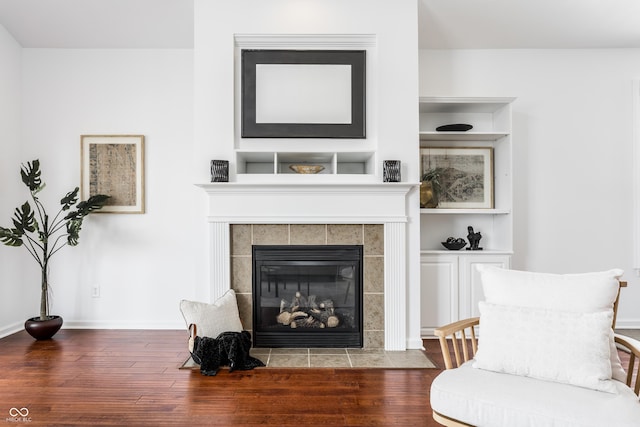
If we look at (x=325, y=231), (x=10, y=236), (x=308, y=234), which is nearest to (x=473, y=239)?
(x=325, y=231)

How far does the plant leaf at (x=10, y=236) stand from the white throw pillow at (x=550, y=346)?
3646 millimetres

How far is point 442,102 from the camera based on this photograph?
3688 millimetres

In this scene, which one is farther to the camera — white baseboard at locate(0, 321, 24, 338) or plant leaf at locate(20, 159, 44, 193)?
white baseboard at locate(0, 321, 24, 338)

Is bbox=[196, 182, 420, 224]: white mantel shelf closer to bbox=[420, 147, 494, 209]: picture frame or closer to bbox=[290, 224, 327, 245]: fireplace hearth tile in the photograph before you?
bbox=[290, 224, 327, 245]: fireplace hearth tile

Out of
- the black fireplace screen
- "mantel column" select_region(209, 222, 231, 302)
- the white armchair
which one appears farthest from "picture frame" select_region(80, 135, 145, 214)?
the white armchair

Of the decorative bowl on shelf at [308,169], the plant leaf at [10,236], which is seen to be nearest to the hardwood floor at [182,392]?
the plant leaf at [10,236]

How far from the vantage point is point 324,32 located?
3.40 metres

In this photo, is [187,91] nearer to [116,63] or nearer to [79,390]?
[116,63]

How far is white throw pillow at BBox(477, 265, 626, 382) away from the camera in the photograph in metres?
1.88

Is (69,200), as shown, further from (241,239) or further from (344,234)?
(344,234)

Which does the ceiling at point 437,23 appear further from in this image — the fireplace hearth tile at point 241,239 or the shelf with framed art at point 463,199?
the fireplace hearth tile at point 241,239

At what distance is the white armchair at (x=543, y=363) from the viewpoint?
1.58 m

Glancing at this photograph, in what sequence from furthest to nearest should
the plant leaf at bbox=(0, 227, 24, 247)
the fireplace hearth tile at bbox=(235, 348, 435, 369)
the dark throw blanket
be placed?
the plant leaf at bbox=(0, 227, 24, 247), the fireplace hearth tile at bbox=(235, 348, 435, 369), the dark throw blanket

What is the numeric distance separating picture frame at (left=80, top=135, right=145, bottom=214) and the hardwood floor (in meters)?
1.39
